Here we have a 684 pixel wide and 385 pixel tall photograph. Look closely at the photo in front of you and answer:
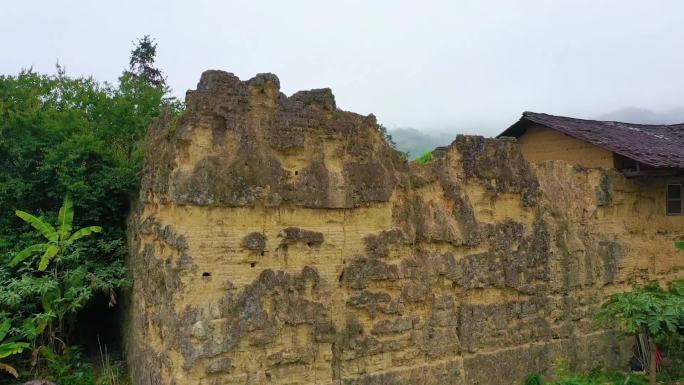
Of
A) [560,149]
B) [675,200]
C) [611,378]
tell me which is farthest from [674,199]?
[611,378]

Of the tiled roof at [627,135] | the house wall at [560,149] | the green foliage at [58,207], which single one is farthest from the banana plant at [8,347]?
the tiled roof at [627,135]

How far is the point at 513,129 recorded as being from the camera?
500 inches

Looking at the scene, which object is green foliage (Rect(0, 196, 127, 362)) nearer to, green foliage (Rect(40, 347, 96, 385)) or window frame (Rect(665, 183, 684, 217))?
green foliage (Rect(40, 347, 96, 385))

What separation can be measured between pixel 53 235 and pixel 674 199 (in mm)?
11911

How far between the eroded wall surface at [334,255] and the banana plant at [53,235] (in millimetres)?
881

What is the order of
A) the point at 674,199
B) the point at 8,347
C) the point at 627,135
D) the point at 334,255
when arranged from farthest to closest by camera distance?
1. the point at 627,135
2. the point at 674,199
3. the point at 8,347
4. the point at 334,255

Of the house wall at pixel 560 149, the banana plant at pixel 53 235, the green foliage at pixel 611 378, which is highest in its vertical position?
the house wall at pixel 560 149

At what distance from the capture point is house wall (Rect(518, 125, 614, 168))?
1082 centimetres

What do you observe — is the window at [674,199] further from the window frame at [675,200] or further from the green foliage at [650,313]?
the green foliage at [650,313]

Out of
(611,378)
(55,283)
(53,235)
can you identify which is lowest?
(611,378)

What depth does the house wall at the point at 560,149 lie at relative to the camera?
10820 mm

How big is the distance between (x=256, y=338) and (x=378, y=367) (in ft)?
6.30

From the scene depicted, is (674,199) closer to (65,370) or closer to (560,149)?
(560,149)

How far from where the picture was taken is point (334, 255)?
23.6 ft
